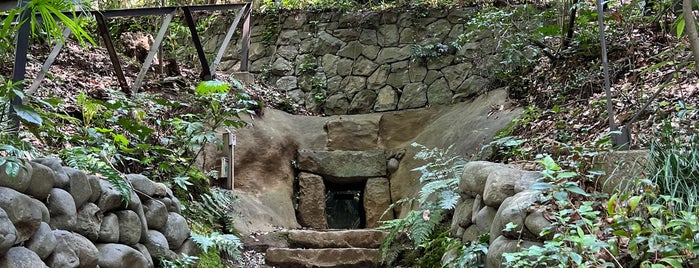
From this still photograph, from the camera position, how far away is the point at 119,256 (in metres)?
3.37

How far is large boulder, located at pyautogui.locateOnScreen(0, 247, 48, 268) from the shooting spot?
2531 millimetres

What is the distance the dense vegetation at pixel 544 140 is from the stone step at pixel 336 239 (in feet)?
1.92

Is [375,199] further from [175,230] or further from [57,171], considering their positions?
[57,171]

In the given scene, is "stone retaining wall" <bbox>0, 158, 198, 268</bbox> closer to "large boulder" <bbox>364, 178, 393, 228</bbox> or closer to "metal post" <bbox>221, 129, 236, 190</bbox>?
"metal post" <bbox>221, 129, 236, 190</bbox>

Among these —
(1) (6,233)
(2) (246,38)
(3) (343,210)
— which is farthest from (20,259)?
(3) (343,210)

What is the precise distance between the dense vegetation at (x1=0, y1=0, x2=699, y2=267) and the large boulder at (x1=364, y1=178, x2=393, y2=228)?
6.07 feet

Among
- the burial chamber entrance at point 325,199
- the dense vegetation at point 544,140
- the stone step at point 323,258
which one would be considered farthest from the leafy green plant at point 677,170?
the burial chamber entrance at point 325,199

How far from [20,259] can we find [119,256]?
807 mm

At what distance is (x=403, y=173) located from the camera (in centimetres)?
692

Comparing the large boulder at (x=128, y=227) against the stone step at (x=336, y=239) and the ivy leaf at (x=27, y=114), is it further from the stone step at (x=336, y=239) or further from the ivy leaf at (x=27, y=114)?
the stone step at (x=336, y=239)

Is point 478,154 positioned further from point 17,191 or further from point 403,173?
point 17,191

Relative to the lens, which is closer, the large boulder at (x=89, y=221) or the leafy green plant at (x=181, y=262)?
the large boulder at (x=89, y=221)

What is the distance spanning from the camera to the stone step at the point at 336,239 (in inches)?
206

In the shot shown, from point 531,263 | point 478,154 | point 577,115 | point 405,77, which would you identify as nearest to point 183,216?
point 478,154
